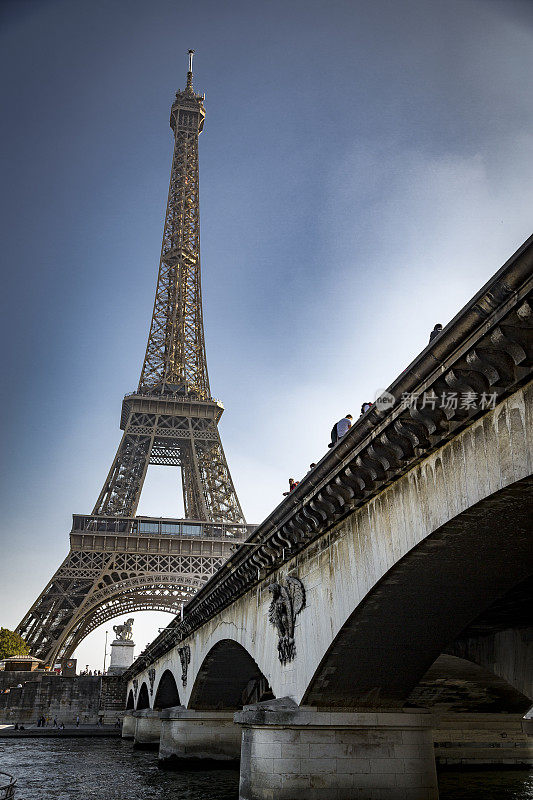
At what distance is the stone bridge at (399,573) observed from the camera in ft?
26.2

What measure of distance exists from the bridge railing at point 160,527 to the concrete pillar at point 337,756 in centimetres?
5490

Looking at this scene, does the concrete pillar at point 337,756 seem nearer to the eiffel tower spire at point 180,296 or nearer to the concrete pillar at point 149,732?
the concrete pillar at point 149,732

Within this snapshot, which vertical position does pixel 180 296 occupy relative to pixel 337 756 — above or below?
above

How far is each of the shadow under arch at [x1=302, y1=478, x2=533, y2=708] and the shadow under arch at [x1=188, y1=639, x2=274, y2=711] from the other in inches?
354

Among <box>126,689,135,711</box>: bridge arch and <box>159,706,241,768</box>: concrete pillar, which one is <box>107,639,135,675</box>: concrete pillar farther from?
<box>159,706,241,768</box>: concrete pillar

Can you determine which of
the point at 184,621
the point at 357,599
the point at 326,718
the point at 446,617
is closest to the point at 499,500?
the point at 357,599

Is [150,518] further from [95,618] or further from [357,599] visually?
[357,599]

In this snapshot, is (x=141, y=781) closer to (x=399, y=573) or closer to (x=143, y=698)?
(x=399, y=573)

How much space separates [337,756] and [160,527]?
59103mm

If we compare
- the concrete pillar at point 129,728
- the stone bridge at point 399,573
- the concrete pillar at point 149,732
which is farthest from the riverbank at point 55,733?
the stone bridge at point 399,573

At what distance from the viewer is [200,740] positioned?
28391 millimetres

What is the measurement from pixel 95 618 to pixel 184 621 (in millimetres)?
53612

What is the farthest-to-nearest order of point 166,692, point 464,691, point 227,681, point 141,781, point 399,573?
point 166,692
point 227,681
point 141,781
point 464,691
point 399,573

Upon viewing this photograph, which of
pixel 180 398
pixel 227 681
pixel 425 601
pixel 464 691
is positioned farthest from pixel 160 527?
pixel 425 601
